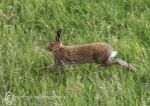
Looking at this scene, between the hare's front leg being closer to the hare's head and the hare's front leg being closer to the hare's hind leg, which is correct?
the hare's head

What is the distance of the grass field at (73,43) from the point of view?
7.27 meters

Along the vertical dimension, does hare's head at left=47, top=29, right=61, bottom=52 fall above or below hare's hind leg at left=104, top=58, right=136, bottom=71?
above

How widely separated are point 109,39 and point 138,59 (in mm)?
599

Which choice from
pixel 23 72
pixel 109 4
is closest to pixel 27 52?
pixel 23 72

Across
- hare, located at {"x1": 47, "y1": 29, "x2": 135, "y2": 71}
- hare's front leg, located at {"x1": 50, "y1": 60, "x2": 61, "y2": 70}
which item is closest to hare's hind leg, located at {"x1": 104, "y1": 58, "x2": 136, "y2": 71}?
hare, located at {"x1": 47, "y1": 29, "x2": 135, "y2": 71}

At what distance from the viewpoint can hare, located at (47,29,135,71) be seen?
801cm

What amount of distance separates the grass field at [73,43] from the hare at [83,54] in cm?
8

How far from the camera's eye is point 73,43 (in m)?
8.52

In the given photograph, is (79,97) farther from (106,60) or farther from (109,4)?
(109,4)

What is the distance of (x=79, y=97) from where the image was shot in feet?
23.4

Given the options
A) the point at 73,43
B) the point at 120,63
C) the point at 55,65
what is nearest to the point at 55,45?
the point at 55,65

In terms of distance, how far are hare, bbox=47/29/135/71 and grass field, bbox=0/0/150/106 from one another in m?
0.08

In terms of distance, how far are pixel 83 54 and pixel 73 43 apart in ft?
1.39

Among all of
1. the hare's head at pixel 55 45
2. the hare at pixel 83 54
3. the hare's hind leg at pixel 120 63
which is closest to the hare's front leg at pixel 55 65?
the hare at pixel 83 54
